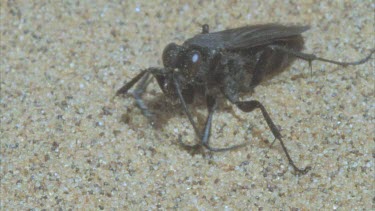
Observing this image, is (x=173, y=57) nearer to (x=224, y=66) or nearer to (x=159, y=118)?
(x=224, y=66)

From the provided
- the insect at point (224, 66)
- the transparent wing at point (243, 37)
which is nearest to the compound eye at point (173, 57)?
the insect at point (224, 66)

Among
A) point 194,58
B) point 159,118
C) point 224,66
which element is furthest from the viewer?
point 159,118

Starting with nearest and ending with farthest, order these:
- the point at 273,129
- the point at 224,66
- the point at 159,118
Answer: the point at 273,129 < the point at 224,66 < the point at 159,118

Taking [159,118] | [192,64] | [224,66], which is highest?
[192,64]

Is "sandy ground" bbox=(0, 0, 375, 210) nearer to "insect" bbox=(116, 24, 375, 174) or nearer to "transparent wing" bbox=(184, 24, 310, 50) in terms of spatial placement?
"insect" bbox=(116, 24, 375, 174)

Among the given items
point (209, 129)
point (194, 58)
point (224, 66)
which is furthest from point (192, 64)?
point (209, 129)

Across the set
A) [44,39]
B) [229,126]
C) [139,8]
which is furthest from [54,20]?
[229,126]

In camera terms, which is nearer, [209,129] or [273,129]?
[273,129]

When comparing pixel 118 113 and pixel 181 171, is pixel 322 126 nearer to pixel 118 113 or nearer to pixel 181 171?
pixel 181 171
